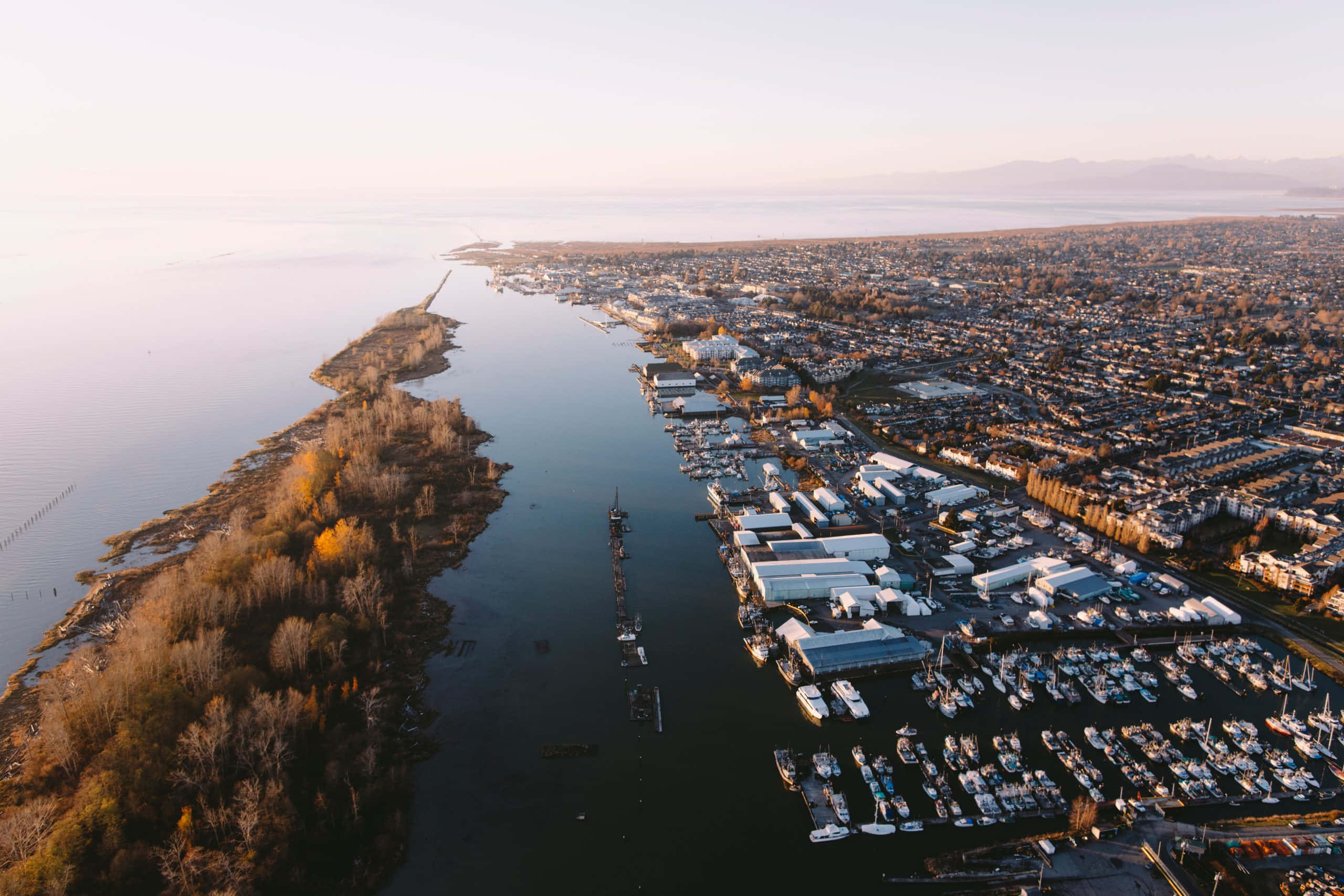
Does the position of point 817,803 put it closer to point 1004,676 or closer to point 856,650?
point 856,650

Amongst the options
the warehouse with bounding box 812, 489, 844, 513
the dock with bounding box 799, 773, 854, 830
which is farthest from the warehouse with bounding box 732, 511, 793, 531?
the dock with bounding box 799, 773, 854, 830

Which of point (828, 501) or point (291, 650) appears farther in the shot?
point (828, 501)

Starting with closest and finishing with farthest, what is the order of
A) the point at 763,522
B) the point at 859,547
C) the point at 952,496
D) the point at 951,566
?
1. the point at 951,566
2. the point at 859,547
3. the point at 763,522
4. the point at 952,496

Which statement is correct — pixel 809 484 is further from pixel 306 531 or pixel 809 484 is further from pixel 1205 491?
pixel 306 531

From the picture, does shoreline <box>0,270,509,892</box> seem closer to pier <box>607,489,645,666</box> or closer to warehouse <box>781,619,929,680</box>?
pier <box>607,489,645,666</box>

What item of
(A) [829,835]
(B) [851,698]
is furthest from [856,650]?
(A) [829,835]

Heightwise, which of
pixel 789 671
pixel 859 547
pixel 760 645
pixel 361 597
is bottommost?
pixel 789 671
